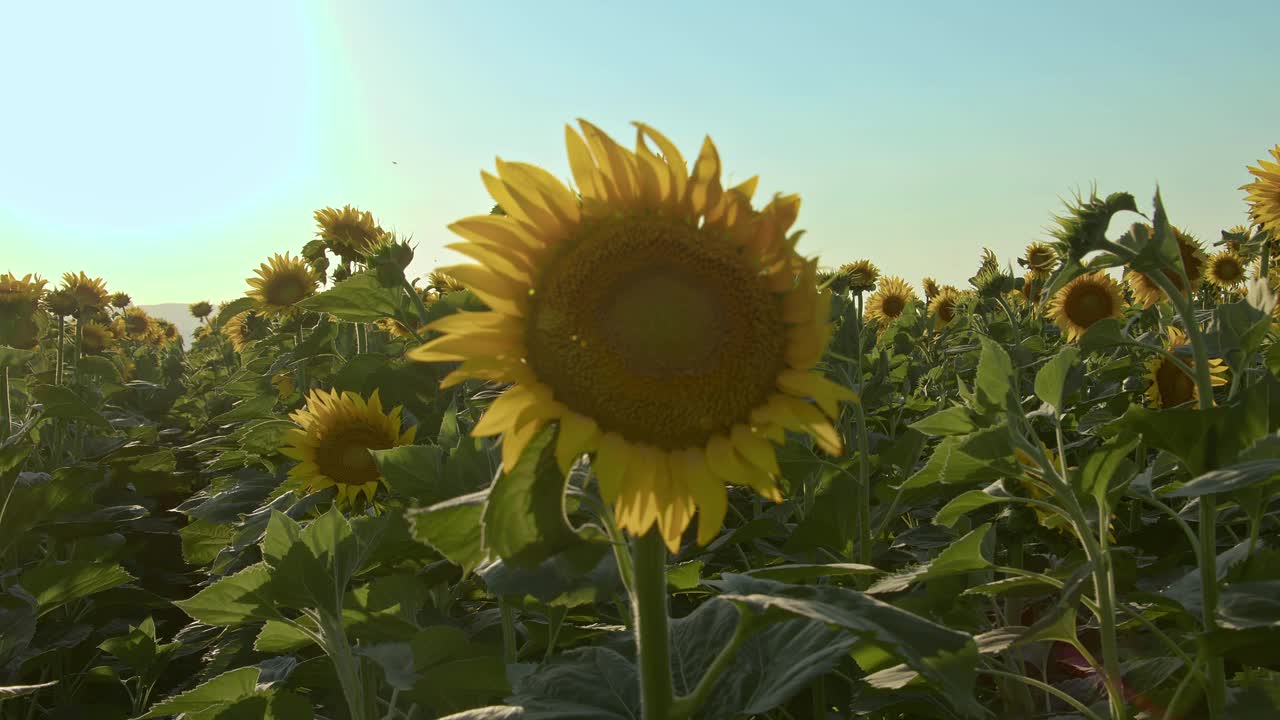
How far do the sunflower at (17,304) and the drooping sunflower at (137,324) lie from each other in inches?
397

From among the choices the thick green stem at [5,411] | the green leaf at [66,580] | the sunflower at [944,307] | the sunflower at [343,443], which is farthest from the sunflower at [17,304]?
the sunflower at [944,307]

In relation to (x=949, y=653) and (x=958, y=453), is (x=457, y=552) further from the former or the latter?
(x=958, y=453)

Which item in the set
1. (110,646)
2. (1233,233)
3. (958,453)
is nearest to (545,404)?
(958,453)

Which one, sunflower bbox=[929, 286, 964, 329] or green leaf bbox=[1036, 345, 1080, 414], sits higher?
sunflower bbox=[929, 286, 964, 329]

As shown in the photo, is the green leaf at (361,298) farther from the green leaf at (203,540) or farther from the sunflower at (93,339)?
the sunflower at (93,339)

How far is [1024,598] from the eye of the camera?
2.79 meters

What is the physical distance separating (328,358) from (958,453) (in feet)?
14.0

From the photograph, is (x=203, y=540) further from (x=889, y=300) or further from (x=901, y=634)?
(x=889, y=300)

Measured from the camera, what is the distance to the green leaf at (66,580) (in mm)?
3303

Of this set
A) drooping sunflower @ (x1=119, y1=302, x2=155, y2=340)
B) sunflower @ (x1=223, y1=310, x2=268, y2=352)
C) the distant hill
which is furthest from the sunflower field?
the distant hill

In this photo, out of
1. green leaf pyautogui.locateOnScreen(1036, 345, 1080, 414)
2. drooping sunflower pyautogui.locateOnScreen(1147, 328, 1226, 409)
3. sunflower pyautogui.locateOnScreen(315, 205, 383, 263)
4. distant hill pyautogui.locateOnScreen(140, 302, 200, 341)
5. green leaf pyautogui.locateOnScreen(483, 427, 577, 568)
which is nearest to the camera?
green leaf pyautogui.locateOnScreen(483, 427, 577, 568)

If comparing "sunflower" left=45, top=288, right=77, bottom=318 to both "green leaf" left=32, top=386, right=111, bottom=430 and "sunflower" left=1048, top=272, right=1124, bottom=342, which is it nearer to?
"green leaf" left=32, top=386, right=111, bottom=430

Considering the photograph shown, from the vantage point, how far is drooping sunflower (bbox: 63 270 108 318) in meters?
8.48

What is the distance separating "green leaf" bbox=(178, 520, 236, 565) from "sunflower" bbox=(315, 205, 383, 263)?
2.09 metres
